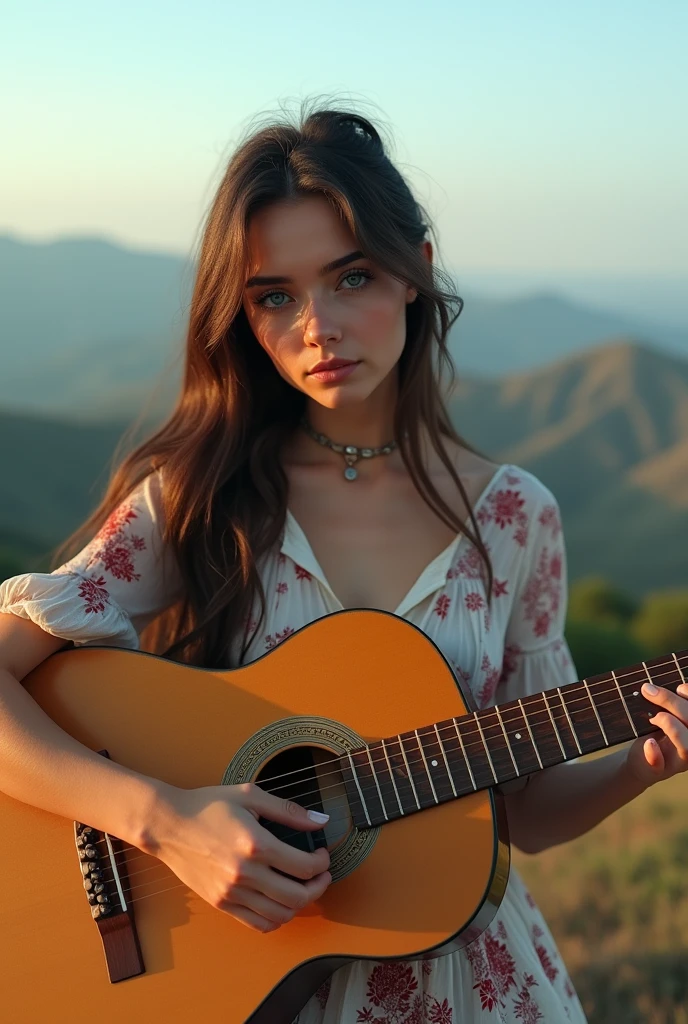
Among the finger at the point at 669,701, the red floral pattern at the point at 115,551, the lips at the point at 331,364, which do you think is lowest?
the finger at the point at 669,701

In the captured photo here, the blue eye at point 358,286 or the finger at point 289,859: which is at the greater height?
the blue eye at point 358,286

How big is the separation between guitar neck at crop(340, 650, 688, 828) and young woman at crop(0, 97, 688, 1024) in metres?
0.06

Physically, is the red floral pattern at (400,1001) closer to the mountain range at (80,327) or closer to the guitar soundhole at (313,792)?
the guitar soundhole at (313,792)

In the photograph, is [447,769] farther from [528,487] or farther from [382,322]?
[382,322]

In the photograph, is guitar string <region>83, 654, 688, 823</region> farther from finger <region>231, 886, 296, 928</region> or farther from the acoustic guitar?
finger <region>231, 886, 296, 928</region>

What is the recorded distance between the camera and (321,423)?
6.53 feet

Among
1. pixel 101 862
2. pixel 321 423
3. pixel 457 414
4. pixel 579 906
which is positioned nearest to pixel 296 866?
pixel 101 862

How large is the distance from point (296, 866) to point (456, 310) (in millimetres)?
1162

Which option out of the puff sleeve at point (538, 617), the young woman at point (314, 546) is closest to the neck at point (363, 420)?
the young woman at point (314, 546)

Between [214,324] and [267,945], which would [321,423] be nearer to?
[214,324]

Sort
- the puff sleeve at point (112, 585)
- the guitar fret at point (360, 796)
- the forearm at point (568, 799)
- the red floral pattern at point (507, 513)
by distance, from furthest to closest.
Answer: the red floral pattern at point (507, 513), the forearm at point (568, 799), the puff sleeve at point (112, 585), the guitar fret at point (360, 796)

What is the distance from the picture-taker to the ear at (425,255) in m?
1.81

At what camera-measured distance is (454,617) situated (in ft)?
5.78

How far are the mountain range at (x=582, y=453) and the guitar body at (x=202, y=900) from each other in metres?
4.66
